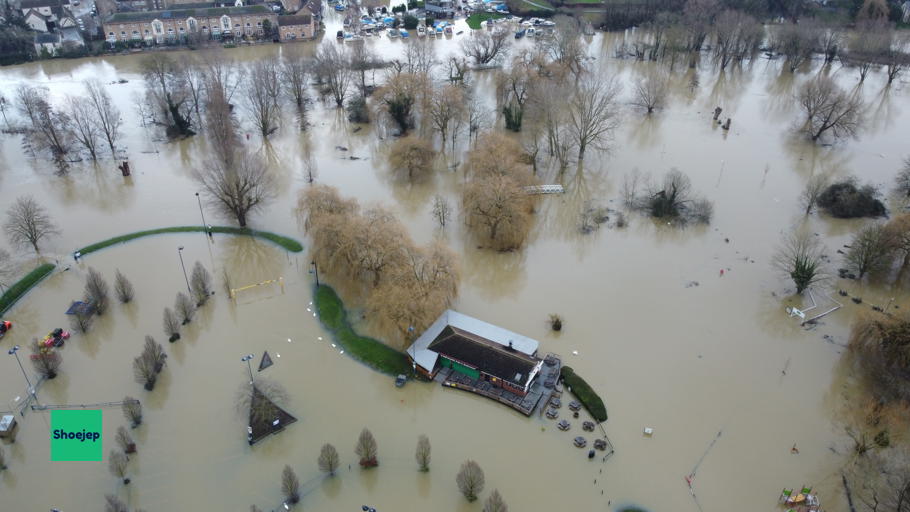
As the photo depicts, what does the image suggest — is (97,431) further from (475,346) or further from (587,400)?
(587,400)

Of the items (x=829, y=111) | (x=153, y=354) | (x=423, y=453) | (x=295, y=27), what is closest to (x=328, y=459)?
(x=423, y=453)

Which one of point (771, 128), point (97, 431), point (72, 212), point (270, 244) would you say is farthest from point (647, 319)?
point (72, 212)

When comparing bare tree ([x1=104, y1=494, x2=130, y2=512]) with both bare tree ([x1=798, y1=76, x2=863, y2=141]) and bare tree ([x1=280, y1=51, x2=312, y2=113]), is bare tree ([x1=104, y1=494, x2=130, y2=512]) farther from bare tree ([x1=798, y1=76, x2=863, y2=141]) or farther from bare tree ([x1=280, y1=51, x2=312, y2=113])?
bare tree ([x1=798, y1=76, x2=863, y2=141])

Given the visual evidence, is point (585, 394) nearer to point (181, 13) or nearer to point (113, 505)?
point (113, 505)

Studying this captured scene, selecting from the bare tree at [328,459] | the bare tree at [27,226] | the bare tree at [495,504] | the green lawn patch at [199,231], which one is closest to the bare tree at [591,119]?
the green lawn patch at [199,231]

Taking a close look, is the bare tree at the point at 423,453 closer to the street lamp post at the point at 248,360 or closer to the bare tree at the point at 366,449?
the bare tree at the point at 366,449

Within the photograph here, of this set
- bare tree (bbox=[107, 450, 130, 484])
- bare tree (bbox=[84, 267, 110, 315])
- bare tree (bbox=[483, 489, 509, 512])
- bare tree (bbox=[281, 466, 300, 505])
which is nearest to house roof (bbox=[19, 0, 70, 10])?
bare tree (bbox=[84, 267, 110, 315])
